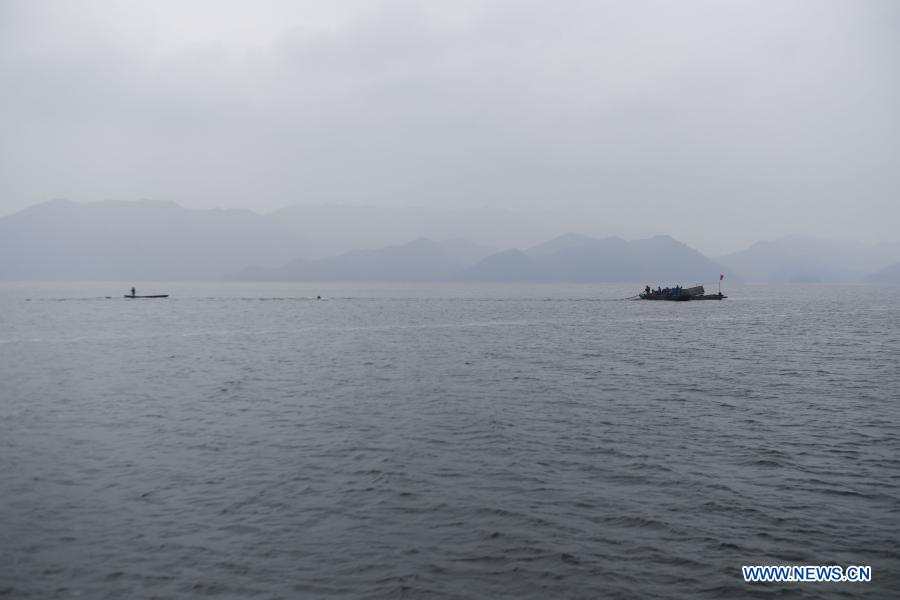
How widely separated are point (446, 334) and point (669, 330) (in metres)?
33.2

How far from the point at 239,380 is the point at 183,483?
2292 cm

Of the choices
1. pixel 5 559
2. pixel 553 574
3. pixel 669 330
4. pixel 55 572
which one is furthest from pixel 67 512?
pixel 669 330

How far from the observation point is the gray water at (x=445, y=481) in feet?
48.3

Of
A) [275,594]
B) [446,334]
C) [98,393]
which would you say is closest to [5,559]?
[275,594]

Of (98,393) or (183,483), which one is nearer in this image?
(183,483)

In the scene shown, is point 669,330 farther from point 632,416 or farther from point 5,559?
point 5,559

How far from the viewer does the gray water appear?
14.7m

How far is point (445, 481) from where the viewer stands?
21.1 meters

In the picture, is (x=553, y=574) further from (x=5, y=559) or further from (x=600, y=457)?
(x=5, y=559)

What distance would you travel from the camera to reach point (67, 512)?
18.2 metres

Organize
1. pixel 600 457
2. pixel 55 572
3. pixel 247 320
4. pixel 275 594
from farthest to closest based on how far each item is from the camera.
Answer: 1. pixel 247 320
2. pixel 600 457
3. pixel 55 572
4. pixel 275 594

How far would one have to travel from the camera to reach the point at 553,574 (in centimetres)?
1477

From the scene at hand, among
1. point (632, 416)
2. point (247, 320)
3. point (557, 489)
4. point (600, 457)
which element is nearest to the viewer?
point (557, 489)

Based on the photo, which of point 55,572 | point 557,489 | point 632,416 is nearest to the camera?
Result: point 55,572
